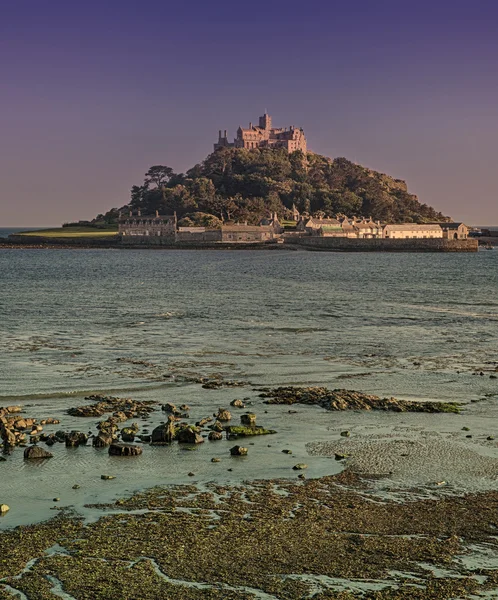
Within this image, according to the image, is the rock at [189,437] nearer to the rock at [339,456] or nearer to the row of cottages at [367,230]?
the rock at [339,456]

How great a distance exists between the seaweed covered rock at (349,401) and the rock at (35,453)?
26.5ft

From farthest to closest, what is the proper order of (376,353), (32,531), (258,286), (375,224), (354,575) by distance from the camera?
(375,224), (258,286), (376,353), (32,531), (354,575)

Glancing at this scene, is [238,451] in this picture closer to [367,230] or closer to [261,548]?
[261,548]

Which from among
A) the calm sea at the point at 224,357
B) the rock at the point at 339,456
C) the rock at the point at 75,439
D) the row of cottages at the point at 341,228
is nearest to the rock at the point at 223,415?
the calm sea at the point at 224,357

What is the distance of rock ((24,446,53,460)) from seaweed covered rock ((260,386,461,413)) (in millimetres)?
8078

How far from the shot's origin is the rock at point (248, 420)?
73.9 feet

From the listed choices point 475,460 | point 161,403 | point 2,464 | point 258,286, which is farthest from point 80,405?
point 258,286

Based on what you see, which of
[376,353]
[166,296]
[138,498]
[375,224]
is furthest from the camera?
[375,224]

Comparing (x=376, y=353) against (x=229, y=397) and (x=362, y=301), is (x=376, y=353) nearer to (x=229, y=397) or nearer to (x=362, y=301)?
(x=229, y=397)

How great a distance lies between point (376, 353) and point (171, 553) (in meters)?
22.9

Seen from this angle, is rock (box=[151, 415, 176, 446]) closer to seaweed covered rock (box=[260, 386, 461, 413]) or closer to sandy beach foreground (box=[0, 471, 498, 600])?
sandy beach foreground (box=[0, 471, 498, 600])

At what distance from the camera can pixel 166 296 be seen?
68000mm

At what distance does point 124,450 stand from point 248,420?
4.08m

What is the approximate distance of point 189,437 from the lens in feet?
67.9
